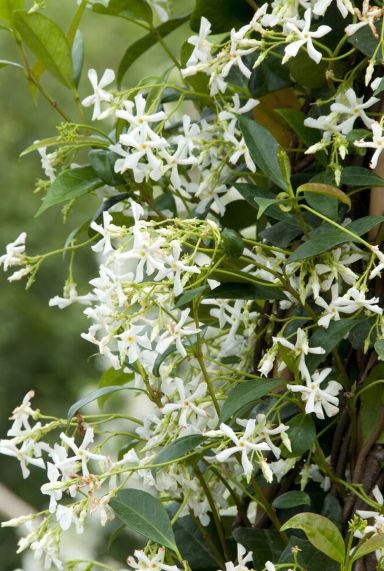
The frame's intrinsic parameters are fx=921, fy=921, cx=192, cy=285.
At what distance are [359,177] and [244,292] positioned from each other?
10 cm

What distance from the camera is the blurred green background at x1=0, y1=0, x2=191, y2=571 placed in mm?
3010

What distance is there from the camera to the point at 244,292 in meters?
0.56

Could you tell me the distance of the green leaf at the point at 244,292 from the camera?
22.0 inches

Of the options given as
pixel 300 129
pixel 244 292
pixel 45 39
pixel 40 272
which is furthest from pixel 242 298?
pixel 40 272

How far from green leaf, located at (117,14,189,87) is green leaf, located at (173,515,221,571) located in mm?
339

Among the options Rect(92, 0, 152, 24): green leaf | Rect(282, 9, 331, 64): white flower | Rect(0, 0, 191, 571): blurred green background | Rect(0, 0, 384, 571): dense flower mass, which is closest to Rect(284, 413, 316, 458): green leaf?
Rect(0, 0, 384, 571): dense flower mass

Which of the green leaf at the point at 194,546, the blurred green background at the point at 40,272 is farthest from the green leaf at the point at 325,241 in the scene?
the blurred green background at the point at 40,272

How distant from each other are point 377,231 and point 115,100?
0.62ft

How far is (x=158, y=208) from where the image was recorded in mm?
662

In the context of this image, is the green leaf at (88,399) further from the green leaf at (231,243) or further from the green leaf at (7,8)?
the green leaf at (7,8)

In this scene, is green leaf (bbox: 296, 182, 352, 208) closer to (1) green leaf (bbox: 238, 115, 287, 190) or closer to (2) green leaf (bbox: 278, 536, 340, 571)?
(1) green leaf (bbox: 238, 115, 287, 190)

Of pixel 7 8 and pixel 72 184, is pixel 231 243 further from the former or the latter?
pixel 7 8

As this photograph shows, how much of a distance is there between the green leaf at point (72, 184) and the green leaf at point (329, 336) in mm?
177

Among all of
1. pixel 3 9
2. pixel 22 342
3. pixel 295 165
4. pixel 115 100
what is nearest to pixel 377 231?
pixel 295 165
